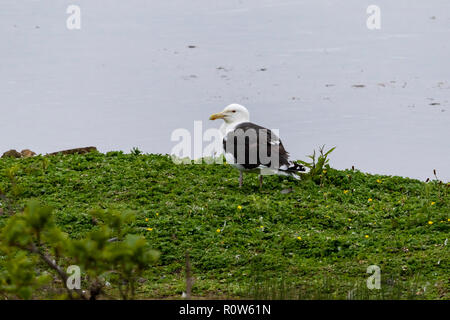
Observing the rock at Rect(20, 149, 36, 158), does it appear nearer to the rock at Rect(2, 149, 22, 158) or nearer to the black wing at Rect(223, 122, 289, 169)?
the rock at Rect(2, 149, 22, 158)

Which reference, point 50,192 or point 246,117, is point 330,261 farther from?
point 50,192

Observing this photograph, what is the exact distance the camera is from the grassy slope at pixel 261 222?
677 cm

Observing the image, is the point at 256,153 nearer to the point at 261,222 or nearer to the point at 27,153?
the point at 261,222

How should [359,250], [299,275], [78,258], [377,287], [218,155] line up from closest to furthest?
[78,258]
[377,287]
[299,275]
[359,250]
[218,155]

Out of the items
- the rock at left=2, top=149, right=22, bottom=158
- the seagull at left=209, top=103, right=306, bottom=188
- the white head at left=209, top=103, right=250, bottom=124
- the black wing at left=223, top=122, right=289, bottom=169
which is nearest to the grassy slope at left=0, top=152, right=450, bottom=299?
the seagull at left=209, top=103, right=306, bottom=188

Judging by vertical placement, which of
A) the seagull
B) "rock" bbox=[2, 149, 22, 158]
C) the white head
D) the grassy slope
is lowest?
the grassy slope

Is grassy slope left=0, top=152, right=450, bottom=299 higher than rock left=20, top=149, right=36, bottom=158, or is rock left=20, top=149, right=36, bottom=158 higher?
rock left=20, top=149, right=36, bottom=158

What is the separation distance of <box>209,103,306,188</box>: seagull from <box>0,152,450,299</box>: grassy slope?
1.02ft

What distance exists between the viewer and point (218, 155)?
35.5 feet

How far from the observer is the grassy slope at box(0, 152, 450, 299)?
677 cm

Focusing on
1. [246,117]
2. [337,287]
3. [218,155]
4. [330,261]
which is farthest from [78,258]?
[218,155]

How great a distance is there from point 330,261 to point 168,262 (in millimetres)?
1646

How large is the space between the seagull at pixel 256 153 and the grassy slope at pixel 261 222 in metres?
0.31

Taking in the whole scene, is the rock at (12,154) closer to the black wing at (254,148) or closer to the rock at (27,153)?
the rock at (27,153)
